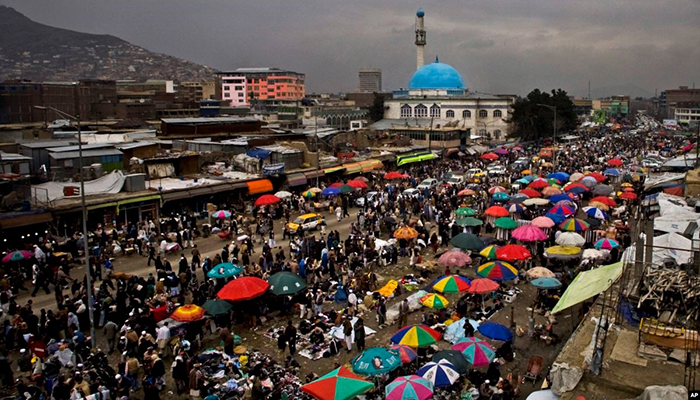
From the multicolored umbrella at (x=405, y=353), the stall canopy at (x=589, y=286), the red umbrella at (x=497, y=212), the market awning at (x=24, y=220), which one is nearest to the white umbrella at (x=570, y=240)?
the red umbrella at (x=497, y=212)

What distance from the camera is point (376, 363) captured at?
10742 mm

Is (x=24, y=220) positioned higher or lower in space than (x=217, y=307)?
higher

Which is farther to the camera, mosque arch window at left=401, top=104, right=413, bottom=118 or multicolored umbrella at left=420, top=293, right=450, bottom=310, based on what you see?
mosque arch window at left=401, top=104, right=413, bottom=118

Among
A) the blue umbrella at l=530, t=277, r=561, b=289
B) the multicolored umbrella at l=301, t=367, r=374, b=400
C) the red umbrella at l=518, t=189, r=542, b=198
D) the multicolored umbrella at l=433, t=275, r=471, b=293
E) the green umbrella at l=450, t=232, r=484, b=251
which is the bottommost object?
the multicolored umbrella at l=301, t=367, r=374, b=400

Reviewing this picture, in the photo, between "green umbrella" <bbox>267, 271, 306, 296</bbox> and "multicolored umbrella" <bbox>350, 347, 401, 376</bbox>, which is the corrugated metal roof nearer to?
"green umbrella" <bbox>267, 271, 306, 296</bbox>

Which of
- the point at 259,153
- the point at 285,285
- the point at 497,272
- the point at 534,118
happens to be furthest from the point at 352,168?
the point at 534,118

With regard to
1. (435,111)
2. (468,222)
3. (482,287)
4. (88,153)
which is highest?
(435,111)

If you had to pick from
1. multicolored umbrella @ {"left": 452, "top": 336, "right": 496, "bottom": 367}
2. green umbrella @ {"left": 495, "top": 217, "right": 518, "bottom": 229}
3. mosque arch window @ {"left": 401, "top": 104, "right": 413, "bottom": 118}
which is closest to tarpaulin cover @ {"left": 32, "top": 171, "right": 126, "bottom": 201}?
green umbrella @ {"left": 495, "top": 217, "right": 518, "bottom": 229}

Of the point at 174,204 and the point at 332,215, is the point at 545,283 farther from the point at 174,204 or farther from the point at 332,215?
the point at 174,204

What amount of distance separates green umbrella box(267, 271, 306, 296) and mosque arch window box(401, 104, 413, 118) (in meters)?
60.2

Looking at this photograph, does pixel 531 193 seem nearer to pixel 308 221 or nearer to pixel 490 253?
pixel 490 253

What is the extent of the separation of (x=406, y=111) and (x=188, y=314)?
63.0 metres

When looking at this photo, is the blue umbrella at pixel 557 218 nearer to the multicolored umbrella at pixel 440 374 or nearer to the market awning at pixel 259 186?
the multicolored umbrella at pixel 440 374

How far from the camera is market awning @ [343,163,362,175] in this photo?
3759 centimetres
